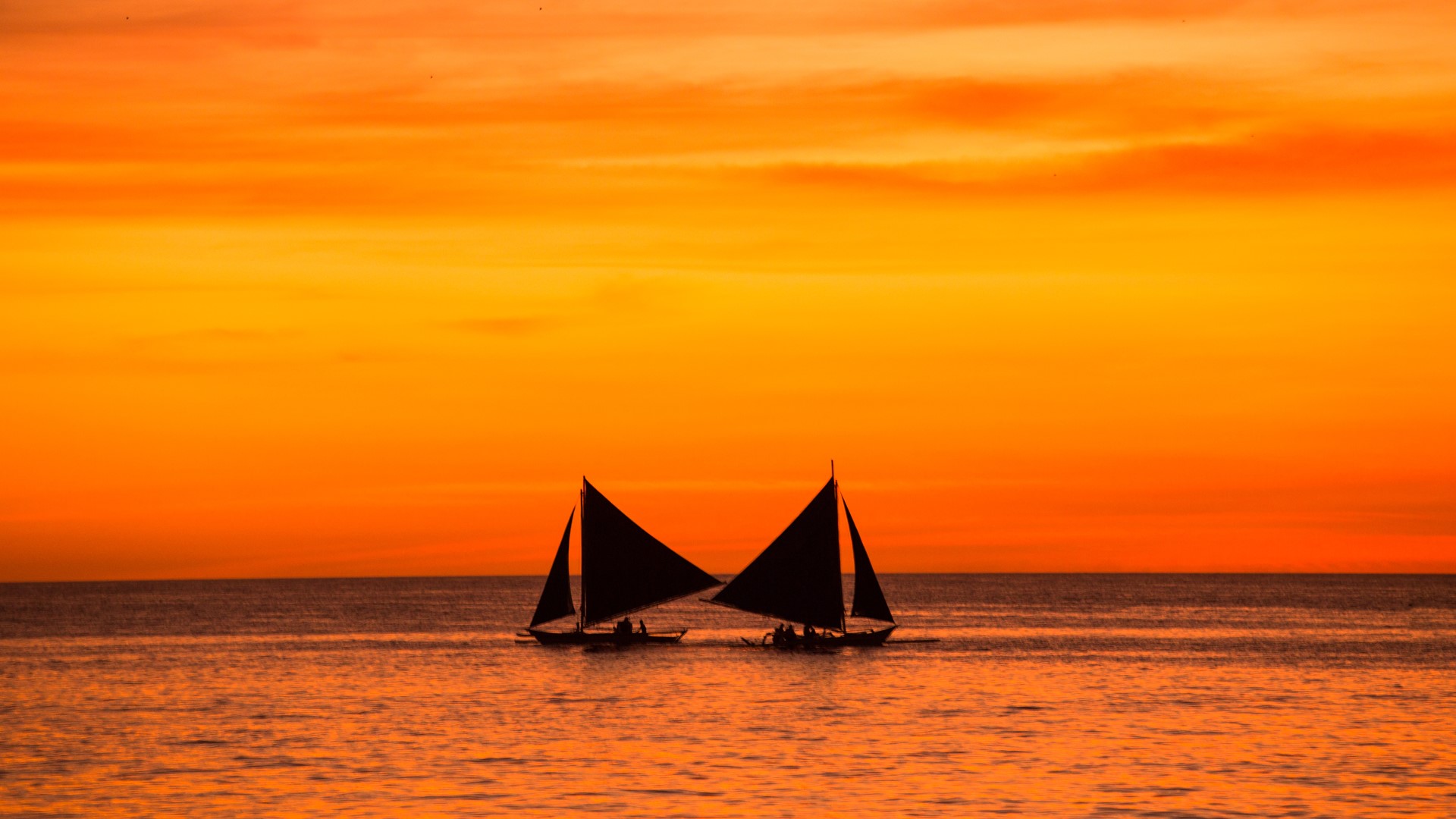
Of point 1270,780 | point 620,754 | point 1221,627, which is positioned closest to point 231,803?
point 620,754

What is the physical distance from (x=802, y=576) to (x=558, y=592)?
13176 mm

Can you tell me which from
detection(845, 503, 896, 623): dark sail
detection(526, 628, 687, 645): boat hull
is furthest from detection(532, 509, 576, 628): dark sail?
detection(845, 503, 896, 623): dark sail

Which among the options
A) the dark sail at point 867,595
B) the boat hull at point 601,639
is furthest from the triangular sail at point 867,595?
the boat hull at point 601,639

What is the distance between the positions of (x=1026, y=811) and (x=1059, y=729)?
16.5 m

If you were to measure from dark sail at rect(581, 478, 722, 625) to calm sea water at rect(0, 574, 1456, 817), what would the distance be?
3.37m

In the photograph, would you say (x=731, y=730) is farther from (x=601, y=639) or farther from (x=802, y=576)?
(x=601, y=639)

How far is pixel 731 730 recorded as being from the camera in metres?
55.2

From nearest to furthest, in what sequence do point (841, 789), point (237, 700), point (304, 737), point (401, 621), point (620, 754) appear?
point (841, 789)
point (620, 754)
point (304, 737)
point (237, 700)
point (401, 621)

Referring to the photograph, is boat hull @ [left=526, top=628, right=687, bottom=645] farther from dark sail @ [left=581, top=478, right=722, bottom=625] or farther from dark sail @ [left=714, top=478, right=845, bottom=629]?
dark sail @ [left=714, top=478, right=845, bottom=629]

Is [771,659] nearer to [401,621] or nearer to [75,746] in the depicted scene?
[75,746]

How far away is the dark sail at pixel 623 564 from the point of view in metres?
86.6

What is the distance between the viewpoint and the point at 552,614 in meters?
90.4

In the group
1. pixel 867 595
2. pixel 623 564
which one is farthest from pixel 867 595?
pixel 623 564

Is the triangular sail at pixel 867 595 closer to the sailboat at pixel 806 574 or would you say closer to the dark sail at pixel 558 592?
the sailboat at pixel 806 574
